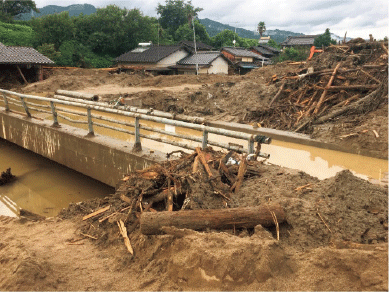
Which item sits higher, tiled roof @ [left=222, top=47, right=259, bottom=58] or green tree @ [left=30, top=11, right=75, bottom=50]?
green tree @ [left=30, top=11, right=75, bottom=50]

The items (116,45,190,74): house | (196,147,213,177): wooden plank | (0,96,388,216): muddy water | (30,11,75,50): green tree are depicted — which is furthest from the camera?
(30,11,75,50): green tree

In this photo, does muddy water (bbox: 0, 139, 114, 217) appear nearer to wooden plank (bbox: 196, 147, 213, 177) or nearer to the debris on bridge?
the debris on bridge

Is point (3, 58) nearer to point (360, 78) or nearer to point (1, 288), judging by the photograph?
point (360, 78)

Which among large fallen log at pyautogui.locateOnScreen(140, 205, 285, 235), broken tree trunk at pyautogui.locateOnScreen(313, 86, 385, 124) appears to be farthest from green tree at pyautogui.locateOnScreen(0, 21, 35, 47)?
large fallen log at pyautogui.locateOnScreen(140, 205, 285, 235)

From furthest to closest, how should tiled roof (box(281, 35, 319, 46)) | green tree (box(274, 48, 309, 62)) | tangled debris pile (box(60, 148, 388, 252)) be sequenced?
tiled roof (box(281, 35, 319, 46)) → green tree (box(274, 48, 309, 62)) → tangled debris pile (box(60, 148, 388, 252))

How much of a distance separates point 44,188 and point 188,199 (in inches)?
232

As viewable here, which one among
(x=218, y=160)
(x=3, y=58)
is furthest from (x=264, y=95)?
(x=3, y=58)

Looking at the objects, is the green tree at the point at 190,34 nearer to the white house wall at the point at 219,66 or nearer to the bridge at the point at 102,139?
the white house wall at the point at 219,66

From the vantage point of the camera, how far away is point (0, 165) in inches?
395

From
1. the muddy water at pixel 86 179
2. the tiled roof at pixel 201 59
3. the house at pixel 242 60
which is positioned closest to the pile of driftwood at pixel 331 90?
the muddy water at pixel 86 179

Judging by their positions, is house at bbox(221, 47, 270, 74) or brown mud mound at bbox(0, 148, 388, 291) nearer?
brown mud mound at bbox(0, 148, 388, 291)

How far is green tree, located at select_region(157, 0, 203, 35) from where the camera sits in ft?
194

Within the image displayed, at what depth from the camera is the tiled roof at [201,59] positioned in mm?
34844

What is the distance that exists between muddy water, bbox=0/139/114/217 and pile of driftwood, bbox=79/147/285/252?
345 cm
